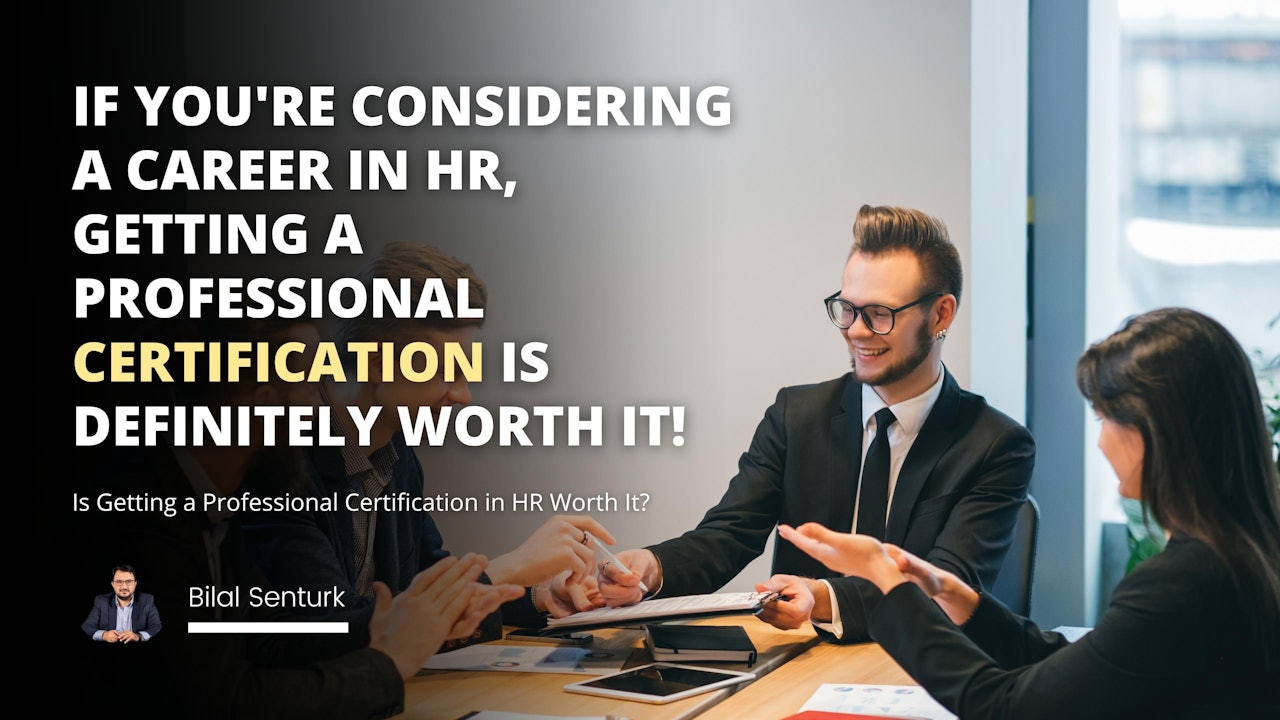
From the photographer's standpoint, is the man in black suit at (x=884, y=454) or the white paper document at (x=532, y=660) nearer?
the white paper document at (x=532, y=660)

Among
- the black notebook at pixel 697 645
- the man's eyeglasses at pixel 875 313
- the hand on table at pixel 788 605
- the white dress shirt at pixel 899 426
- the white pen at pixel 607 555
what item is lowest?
the black notebook at pixel 697 645

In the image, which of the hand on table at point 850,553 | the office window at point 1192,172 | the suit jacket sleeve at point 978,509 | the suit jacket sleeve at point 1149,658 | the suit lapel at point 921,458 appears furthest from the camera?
the office window at point 1192,172

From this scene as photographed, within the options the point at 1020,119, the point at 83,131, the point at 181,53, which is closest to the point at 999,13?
the point at 1020,119

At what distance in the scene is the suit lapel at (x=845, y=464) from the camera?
262 centimetres

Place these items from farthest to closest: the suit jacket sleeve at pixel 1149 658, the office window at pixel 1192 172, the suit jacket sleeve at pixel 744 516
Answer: the office window at pixel 1192 172 → the suit jacket sleeve at pixel 744 516 → the suit jacket sleeve at pixel 1149 658

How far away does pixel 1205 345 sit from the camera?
1.52 m

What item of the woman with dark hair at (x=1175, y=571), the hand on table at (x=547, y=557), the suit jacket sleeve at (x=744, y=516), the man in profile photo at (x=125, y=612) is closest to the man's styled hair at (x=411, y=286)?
the hand on table at (x=547, y=557)

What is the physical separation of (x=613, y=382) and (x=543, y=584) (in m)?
0.66

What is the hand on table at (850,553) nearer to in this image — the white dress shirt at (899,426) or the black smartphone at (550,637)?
the black smartphone at (550,637)

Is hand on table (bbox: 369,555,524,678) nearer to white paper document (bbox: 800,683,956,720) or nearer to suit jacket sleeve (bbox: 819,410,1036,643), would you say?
white paper document (bbox: 800,683,956,720)

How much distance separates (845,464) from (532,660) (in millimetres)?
942

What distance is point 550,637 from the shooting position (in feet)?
7.29

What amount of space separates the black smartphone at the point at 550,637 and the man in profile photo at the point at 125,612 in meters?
0.67

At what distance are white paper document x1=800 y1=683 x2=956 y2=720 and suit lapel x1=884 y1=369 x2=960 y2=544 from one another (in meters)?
0.66
